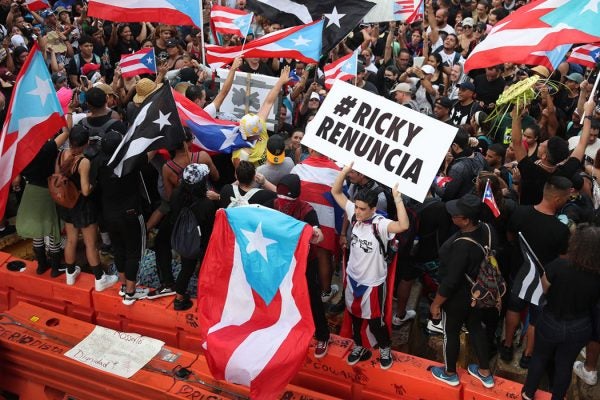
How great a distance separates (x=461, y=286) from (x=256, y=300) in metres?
1.65

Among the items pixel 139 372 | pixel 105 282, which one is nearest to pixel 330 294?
pixel 139 372

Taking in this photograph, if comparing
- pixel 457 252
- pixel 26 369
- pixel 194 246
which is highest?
pixel 457 252

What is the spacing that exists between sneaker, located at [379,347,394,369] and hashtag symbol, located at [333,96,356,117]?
206 cm

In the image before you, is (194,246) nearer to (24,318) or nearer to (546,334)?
(24,318)

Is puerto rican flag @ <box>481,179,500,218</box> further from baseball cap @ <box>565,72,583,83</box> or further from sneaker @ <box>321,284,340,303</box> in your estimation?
baseball cap @ <box>565,72,583,83</box>

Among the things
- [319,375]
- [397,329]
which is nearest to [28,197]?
[319,375]

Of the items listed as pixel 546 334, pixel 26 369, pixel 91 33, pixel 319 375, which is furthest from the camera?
pixel 91 33

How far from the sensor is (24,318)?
6.07 meters

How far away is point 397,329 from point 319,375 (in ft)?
3.72

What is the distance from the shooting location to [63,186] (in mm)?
5629

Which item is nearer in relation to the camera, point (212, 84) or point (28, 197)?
point (28, 197)

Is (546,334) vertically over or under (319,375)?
over

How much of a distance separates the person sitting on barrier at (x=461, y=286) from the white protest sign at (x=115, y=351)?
262cm

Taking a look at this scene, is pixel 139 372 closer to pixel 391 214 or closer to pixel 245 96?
pixel 391 214
